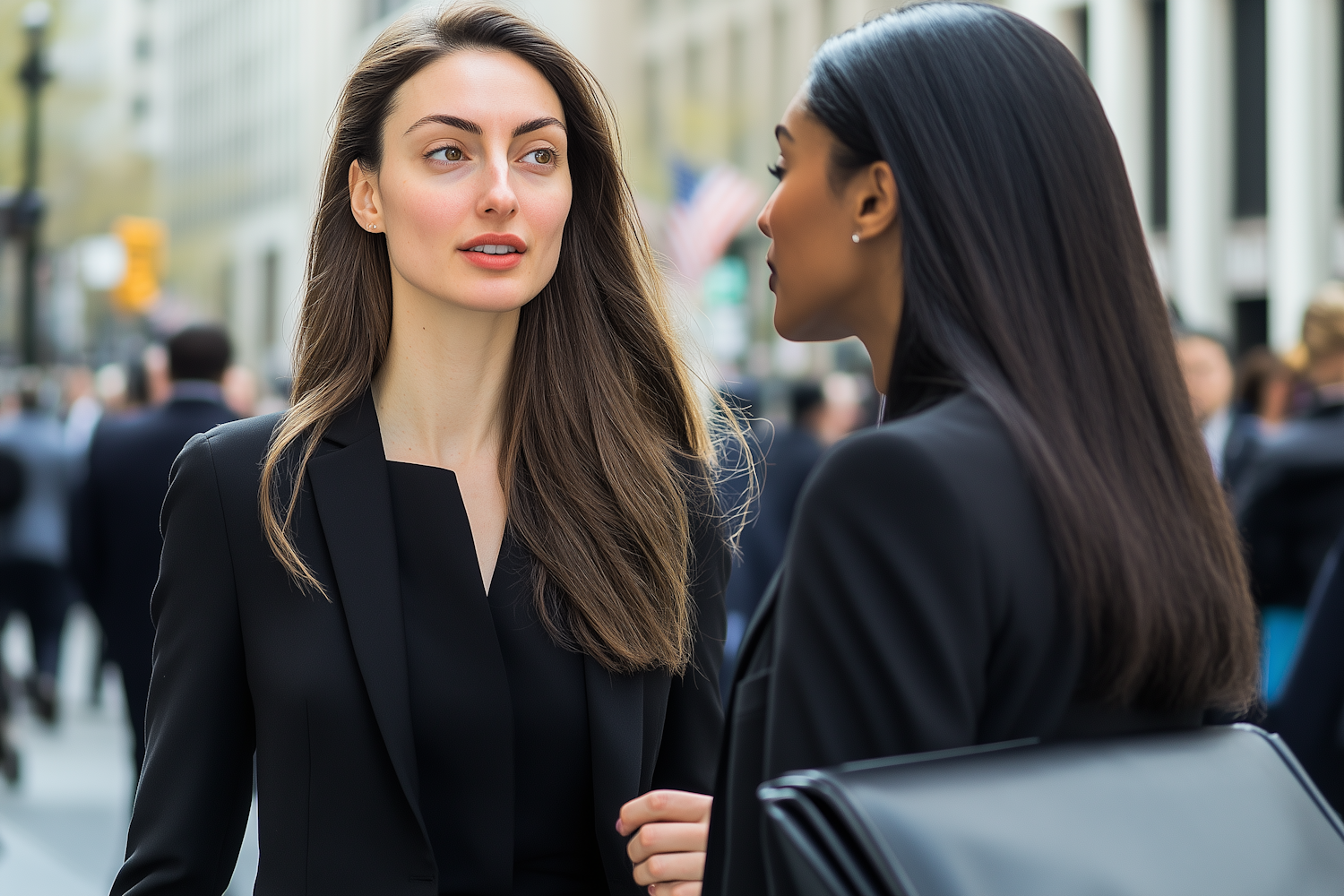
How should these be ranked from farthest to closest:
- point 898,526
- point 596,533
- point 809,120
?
1. point 596,533
2. point 809,120
3. point 898,526

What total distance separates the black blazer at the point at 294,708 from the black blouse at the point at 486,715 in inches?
1.2

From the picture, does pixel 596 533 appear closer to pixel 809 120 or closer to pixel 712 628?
pixel 712 628

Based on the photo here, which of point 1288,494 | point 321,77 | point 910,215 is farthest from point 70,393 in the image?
point 321,77

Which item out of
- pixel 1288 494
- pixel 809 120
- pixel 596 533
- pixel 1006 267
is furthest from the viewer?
pixel 1288 494

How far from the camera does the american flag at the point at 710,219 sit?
17906mm

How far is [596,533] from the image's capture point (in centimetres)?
258

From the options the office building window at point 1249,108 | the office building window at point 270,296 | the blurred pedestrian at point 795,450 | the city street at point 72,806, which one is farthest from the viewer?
Result: the office building window at point 270,296

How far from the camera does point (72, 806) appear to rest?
314 inches

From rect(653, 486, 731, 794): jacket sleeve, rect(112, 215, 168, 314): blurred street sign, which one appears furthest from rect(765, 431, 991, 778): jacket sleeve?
rect(112, 215, 168, 314): blurred street sign

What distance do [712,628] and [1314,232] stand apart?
21580 mm

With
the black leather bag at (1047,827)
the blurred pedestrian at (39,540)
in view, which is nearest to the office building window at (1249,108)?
the blurred pedestrian at (39,540)

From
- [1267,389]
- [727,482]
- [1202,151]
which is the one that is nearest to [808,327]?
[727,482]

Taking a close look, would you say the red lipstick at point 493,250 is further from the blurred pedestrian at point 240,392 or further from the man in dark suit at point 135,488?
the blurred pedestrian at point 240,392

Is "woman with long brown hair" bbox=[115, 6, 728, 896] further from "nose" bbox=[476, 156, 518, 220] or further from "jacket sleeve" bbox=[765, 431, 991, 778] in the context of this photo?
"jacket sleeve" bbox=[765, 431, 991, 778]
